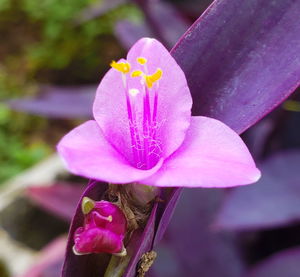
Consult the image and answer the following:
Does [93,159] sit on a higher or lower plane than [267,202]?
higher

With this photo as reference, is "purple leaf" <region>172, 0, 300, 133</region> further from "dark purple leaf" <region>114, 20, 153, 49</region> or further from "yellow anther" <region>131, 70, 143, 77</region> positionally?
"dark purple leaf" <region>114, 20, 153, 49</region>

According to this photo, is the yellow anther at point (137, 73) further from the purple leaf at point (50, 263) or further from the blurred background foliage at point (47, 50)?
the blurred background foliage at point (47, 50)

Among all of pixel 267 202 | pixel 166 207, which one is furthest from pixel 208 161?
pixel 267 202

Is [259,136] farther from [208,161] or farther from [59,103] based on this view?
[208,161]

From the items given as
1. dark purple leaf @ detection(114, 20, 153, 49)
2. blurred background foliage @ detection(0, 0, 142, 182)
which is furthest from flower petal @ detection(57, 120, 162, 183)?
blurred background foliage @ detection(0, 0, 142, 182)

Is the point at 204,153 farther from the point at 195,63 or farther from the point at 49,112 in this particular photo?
the point at 49,112
